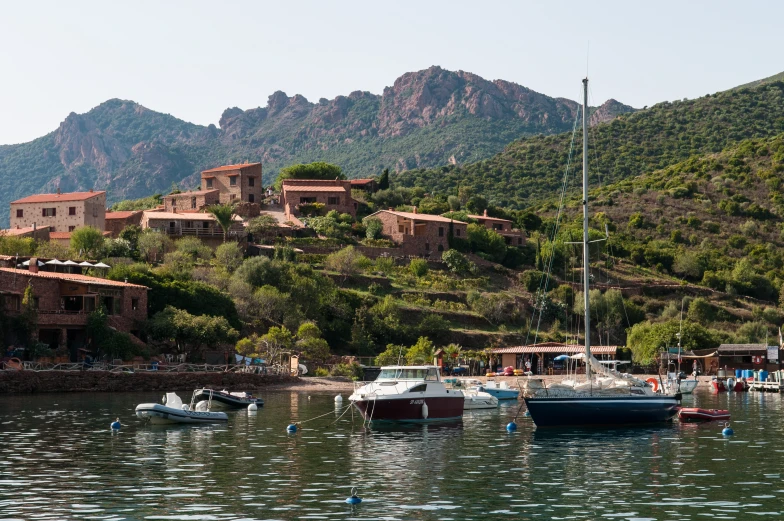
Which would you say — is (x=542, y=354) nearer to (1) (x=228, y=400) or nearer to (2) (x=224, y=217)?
(2) (x=224, y=217)

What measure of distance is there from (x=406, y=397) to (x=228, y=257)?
58.8 metres

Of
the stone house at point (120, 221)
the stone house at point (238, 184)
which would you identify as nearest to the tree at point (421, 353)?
the stone house at point (120, 221)

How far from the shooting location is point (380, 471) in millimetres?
32094

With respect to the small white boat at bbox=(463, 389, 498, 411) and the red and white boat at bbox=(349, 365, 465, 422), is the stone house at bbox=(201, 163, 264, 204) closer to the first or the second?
the small white boat at bbox=(463, 389, 498, 411)

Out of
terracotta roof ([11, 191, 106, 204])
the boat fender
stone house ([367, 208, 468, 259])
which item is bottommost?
the boat fender

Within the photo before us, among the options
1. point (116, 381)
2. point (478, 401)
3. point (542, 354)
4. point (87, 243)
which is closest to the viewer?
point (478, 401)

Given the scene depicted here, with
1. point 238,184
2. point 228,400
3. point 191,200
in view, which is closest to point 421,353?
point 228,400

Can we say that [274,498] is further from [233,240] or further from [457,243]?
[457,243]

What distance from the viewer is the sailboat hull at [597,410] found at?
44.3 meters

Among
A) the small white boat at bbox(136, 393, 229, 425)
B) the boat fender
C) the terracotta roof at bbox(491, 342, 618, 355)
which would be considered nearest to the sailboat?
the small white boat at bbox(136, 393, 229, 425)

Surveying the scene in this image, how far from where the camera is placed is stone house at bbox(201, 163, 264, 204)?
132125mm

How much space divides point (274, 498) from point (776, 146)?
150640 mm

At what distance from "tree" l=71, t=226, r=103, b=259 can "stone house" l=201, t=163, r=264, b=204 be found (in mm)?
30771

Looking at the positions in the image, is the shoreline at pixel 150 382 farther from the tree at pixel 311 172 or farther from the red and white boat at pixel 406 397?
the tree at pixel 311 172
